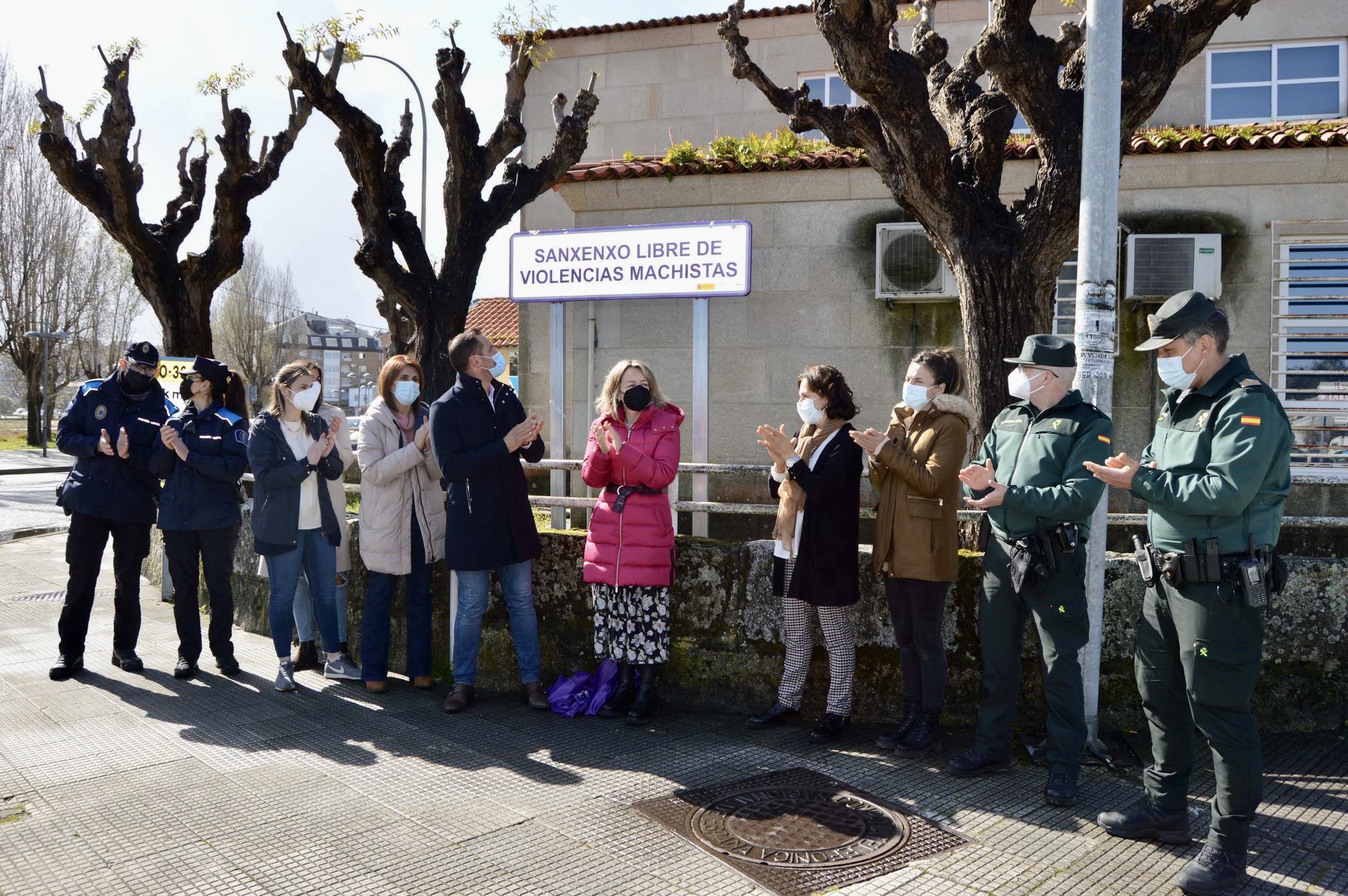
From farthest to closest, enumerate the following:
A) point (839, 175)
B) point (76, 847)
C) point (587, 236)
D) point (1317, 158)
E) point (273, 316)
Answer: point (273, 316), point (839, 175), point (1317, 158), point (587, 236), point (76, 847)

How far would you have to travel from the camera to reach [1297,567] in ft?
16.6

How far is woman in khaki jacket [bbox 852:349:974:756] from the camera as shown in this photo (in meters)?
4.87

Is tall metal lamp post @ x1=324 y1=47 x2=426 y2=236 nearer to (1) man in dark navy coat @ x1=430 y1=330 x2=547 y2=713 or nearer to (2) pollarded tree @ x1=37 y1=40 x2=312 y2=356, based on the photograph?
(2) pollarded tree @ x1=37 y1=40 x2=312 y2=356

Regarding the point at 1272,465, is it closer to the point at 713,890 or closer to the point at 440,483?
the point at 713,890

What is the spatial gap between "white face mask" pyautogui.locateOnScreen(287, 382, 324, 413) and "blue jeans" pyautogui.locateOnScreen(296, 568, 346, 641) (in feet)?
3.52

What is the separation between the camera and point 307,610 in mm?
6621

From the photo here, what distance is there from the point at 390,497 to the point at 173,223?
8973mm

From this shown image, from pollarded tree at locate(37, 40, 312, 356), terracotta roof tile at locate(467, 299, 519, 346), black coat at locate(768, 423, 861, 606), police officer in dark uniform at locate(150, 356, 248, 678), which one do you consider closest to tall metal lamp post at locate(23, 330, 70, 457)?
terracotta roof tile at locate(467, 299, 519, 346)

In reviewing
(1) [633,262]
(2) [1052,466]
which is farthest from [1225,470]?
(1) [633,262]

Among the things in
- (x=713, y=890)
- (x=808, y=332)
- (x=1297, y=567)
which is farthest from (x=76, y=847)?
(x=808, y=332)

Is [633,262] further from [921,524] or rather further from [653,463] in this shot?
[921,524]

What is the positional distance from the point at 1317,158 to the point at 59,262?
3831cm

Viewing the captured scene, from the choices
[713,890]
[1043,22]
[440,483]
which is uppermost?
[1043,22]

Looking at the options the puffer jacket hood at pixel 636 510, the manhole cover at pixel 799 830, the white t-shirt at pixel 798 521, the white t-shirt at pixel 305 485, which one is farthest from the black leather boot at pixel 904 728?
the white t-shirt at pixel 305 485
